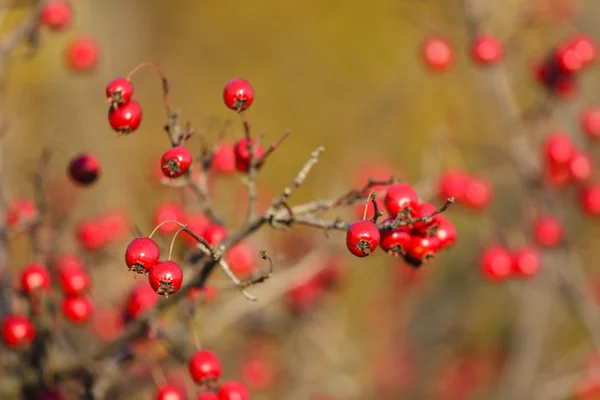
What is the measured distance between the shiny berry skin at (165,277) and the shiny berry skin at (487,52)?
9.21 ft

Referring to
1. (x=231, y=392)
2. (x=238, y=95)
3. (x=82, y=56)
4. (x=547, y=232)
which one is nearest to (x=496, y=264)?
(x=547, y=232)

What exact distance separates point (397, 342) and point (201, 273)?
17.3 ft

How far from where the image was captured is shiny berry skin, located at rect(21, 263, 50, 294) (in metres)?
2.78

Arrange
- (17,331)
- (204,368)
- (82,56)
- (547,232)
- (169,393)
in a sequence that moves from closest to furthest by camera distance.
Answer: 1. (204,368)
2. (169,393)
3. (17,331)
4. (547,232)
5. (82,56)

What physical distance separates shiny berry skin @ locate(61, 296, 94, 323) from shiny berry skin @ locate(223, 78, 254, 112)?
1.33m

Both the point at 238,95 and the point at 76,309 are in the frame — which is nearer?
the point at 238,95

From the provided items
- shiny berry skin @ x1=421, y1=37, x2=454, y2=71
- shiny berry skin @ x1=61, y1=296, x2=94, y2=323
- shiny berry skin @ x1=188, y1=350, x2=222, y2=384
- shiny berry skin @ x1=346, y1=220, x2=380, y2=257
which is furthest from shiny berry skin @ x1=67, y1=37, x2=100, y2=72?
shiny berry skin @ x1=346, y1=220, x2=380, y2=257

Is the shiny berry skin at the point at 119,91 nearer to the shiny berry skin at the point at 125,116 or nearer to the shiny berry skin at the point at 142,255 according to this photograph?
the shiny berry skin at the point at 125,116

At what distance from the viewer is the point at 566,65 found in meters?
4.06

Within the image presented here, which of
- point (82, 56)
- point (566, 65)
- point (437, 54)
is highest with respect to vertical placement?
point (437, 54)

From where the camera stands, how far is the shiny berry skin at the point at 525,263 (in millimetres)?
3832

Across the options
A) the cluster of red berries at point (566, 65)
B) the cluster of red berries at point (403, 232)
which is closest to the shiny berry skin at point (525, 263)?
the cluster of red berries at point (566, 65)

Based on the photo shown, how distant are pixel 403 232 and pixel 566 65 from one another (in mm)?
2538

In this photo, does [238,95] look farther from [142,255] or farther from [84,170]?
[84,170]
